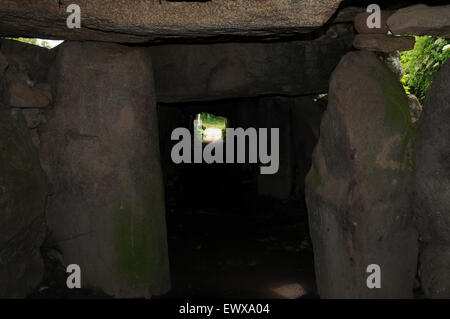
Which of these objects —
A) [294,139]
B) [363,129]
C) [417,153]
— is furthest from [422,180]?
[294,139]

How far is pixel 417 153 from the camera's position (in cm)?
376

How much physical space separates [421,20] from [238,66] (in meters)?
1.91

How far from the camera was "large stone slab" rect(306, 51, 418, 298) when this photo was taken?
359 centimetres

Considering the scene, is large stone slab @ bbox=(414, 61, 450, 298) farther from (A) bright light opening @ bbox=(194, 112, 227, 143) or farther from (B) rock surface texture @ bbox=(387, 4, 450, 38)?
(A) bright light opening @ bbox=(194, 112, 227, 143)

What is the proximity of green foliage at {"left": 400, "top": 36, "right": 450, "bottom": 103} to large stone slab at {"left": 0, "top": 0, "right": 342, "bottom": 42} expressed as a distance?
3.91 m

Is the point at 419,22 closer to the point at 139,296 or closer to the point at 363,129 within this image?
the point at 363,129

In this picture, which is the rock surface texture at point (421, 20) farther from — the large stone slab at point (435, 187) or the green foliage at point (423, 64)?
the green foliage at point (423, 64)

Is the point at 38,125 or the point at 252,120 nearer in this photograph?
the point at 38,125

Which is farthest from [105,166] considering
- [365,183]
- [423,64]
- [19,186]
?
[423,64]

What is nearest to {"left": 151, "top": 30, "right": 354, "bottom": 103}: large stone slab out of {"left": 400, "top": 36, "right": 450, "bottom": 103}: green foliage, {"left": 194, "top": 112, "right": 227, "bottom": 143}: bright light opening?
{"left": 400, "top": 36, "right": 450, "bottom": 103}: green foliage

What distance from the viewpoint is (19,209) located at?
3689 mm

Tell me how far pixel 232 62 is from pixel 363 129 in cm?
Answer: 185

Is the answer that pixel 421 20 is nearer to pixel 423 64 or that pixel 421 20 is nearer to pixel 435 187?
pixel 435 187

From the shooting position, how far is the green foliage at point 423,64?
676 centimetres
